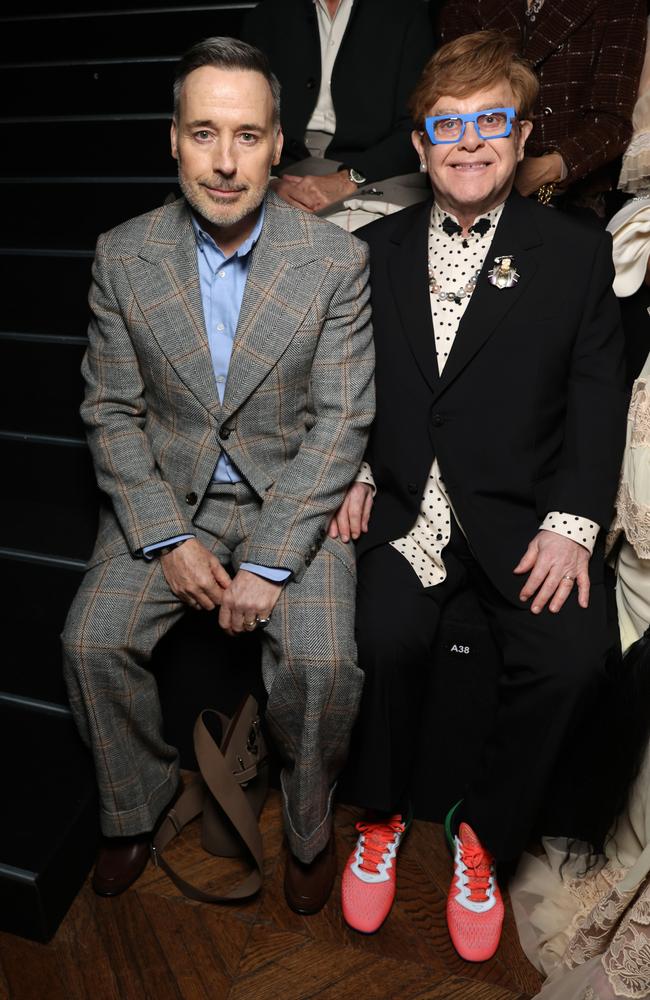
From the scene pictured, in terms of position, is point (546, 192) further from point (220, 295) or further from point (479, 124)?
point (220, 295)

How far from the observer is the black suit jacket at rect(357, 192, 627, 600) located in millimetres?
1938

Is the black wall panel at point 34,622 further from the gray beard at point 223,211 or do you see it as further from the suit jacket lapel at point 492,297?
the suit jacket lapel at point 492,297

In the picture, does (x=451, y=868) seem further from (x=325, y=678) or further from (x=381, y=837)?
(x=325, y=678)

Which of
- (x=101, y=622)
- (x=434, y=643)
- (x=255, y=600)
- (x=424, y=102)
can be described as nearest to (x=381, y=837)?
(x=434, y=643)

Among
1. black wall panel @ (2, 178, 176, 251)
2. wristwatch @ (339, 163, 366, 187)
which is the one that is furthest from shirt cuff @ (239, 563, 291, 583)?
black wall panel @ (2, 178, 176, 251)

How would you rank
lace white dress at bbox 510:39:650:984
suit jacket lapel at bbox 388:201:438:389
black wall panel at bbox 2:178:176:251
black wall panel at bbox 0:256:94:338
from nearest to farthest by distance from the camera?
lace white dress at bbox 510:39:650:984, suit jacket lapel at bbox 388:201:438:389, black wall panel at bbox 0:256:94:338, black wall panel at bbox 2:178:176:251

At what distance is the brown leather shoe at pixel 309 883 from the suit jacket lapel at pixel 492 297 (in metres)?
1.09

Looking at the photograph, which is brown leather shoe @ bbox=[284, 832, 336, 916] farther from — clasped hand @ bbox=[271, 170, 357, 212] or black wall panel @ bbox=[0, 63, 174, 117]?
black wall panel @ bbox=[0, 63, 174, 117]

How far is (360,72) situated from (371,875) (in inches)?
84.3

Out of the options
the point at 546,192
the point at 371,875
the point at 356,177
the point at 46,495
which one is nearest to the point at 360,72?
the point at 356,177

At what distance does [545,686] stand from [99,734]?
0.95 m

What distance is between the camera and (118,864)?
2.02 meters

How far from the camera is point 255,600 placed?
1884mm

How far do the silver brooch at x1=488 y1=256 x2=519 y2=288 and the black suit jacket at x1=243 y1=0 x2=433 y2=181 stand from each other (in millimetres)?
710
